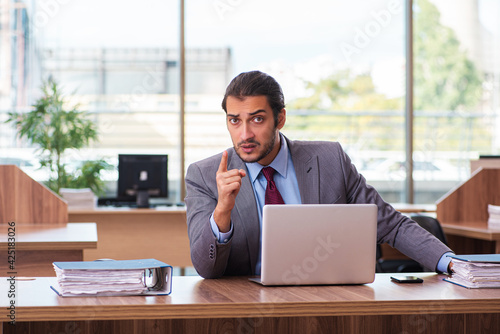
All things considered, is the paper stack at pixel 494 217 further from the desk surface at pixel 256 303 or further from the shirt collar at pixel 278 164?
the desk surface at pixel 256 303

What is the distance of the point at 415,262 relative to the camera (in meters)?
4.07

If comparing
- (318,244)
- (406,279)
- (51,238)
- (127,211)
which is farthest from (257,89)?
(127,211)

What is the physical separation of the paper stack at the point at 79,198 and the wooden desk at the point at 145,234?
9 cm

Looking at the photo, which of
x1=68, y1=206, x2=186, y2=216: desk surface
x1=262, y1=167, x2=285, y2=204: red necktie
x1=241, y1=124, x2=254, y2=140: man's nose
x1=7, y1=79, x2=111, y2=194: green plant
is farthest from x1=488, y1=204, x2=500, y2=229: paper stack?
x1=7, y1=79, x2=111, y2=194: green plant

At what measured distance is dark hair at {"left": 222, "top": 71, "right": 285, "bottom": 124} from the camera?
7.04 feet

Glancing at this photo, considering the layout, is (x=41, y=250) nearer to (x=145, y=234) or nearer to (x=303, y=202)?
(x=303, y=202)

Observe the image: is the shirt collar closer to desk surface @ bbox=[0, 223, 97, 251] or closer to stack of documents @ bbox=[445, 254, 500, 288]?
stack of documents @ bbox=[445, 254, 500, 288]

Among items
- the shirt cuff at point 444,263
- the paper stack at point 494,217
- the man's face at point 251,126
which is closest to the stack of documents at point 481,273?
the shirt cuff at point 444,263

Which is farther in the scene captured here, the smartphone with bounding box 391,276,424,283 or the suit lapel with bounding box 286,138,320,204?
the suit lapel with bounding box 286,138,320,204

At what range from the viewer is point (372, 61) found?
20.7 feet

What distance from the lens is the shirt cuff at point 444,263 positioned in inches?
79.7

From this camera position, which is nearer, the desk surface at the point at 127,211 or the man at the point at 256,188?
the man at the point at 256,188

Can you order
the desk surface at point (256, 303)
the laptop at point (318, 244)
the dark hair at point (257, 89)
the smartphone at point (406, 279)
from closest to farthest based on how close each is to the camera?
the desk surface at point (256, 303) → the laptop at point (318, 244) → the smartphone at point (406, 279) → the dark hair at point (257, 89)

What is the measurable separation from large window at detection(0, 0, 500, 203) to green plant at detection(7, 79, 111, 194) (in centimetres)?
29
